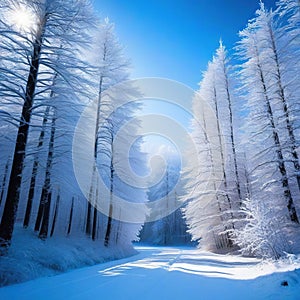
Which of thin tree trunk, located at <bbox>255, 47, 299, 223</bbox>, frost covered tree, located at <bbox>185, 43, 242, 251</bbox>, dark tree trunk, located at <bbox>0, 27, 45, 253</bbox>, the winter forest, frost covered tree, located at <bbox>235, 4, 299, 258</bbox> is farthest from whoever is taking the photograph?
frost covered tree, located at <bbox>185, 43, 242, 251</bbox>

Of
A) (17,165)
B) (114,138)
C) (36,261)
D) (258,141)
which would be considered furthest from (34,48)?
(258,141)

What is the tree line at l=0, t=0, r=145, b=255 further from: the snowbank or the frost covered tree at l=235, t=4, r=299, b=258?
the frost covered tree at l=235, t=4, r=299, b=258

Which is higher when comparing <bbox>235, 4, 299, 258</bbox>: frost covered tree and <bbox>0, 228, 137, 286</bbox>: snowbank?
<bbox>235, 4, 299, 258</bbox>: frost covered tree

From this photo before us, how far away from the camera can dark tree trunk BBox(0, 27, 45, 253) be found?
6.82 meters

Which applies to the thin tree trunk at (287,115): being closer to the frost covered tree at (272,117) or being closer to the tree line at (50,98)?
the frost covered tree at (272,117)

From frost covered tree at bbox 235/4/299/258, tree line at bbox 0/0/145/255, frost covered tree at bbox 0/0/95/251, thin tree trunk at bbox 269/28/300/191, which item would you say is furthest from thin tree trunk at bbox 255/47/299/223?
frost covered tree at bbox 0/0/95/251

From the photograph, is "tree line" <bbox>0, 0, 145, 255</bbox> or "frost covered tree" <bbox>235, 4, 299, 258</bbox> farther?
"frost covered tree" <bbox>235, 4, 299, 258</bbox>

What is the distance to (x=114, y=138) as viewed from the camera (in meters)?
16.7

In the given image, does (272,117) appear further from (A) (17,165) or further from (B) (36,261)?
(B) (36,261)

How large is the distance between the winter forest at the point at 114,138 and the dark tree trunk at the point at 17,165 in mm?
32

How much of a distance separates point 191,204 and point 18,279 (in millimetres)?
14117

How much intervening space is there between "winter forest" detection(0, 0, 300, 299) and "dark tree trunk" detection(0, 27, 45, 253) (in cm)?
3

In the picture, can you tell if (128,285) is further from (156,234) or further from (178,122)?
(156,234)

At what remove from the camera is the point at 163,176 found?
64688mm
